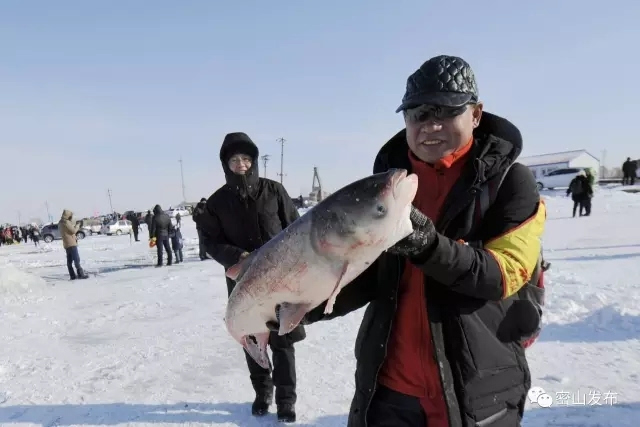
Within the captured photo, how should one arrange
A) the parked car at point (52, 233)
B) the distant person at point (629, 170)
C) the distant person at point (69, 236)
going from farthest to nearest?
the parked car at point (52, 233) → the distant person at point (629, 170) → the distant person at point (69, 236)

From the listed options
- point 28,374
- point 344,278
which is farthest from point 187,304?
point 344,278

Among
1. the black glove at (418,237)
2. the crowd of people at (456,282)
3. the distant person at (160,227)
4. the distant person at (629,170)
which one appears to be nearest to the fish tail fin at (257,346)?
the crowd of people at (456,282)

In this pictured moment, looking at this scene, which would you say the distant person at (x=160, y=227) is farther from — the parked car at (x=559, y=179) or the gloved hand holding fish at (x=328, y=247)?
the parked car at (x=559, y=179)

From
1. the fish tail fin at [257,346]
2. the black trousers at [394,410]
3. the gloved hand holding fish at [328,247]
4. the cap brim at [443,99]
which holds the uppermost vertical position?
the cap brim at [443,99]

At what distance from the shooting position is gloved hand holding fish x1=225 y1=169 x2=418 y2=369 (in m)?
1.50

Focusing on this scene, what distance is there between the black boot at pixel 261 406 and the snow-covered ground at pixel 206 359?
0.32 feet

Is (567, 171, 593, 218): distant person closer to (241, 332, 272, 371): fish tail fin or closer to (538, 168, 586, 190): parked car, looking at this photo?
(241, 332, 272, 371): fish tail fin

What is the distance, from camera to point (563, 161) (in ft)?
200

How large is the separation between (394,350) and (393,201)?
0.76m

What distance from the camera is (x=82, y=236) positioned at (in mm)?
38781

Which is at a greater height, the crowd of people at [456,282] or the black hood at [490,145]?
the black hood at [490,145]

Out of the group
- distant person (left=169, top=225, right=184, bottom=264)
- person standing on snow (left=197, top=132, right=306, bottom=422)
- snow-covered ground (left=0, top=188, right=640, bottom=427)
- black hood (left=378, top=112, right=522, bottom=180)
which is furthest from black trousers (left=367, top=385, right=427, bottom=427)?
distant person (left=169, top=225, right=184, bottom=264)

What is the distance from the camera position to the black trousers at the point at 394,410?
6.03 ft

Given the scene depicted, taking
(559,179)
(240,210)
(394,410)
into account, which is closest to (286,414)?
(240,210)
